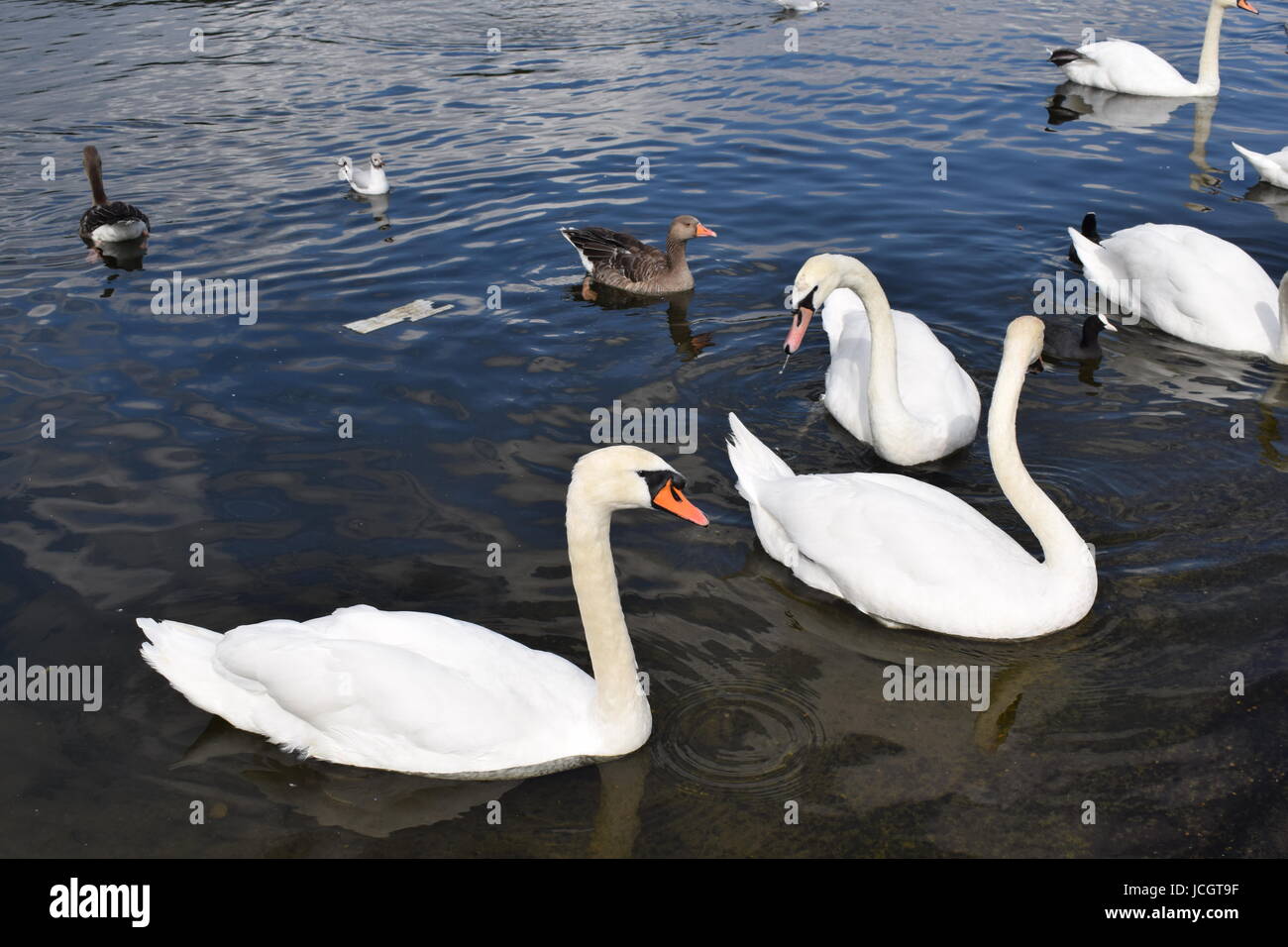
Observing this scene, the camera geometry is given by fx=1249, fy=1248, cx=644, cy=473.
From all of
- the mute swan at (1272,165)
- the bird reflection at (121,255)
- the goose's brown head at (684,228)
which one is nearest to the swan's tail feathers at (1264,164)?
the mute swan at (1272,165)

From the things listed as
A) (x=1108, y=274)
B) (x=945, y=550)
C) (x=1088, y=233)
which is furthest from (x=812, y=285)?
(x=1088, y=233)

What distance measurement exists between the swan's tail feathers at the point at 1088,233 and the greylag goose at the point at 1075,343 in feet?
5.41

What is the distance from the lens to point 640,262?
39.2ft

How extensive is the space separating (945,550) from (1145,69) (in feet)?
47.3

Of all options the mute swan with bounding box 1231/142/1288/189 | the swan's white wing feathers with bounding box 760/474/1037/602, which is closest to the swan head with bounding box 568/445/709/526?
the swan's white wing feathers with bounding box 760/474/1037/602

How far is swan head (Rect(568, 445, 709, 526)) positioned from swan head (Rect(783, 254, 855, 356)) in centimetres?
308

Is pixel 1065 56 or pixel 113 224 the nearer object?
pixel 113 224

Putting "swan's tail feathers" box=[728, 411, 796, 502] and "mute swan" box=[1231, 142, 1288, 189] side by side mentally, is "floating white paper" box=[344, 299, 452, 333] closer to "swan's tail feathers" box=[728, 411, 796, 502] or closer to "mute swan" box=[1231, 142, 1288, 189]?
"swan's tail feathers" box=[728, 411, 796, 502]

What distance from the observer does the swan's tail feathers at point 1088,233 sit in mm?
11984

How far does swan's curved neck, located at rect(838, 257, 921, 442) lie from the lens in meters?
8.42

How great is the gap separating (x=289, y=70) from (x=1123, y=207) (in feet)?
44.7

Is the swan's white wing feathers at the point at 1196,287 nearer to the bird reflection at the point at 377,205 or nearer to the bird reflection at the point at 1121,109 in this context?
the bird reflection at the point at 1121,109

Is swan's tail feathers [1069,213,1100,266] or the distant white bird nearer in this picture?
swan's tail feathers [1069,213,1100,266]

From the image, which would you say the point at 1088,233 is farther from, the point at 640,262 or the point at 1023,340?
the point at 1023,340
